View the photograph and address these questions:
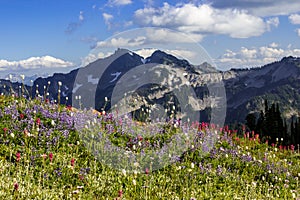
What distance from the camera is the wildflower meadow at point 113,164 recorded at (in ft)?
28.1

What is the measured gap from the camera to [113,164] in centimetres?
1055

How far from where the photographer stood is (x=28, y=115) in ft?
40.6

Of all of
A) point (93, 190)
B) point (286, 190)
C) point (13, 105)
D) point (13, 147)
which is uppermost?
point (13, 105)

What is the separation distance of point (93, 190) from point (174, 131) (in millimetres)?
6335

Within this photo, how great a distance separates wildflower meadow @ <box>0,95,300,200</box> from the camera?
338 inches

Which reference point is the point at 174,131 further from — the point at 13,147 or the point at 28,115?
the point at 13,147

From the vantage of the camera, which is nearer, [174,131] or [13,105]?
[13,105]

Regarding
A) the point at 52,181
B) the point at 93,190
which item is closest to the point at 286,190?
the point at 93,190

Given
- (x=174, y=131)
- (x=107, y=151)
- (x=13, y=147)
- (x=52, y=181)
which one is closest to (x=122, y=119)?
(x=174, y=131)

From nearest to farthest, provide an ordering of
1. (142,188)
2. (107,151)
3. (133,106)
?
(142,188) < (107,151) < (133,106)

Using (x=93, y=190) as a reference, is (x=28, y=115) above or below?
above

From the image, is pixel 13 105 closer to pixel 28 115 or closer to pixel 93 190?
pixel 28 115

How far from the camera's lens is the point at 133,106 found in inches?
647

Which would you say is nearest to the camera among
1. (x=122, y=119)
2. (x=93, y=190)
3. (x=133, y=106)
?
(x=93, y=190)
